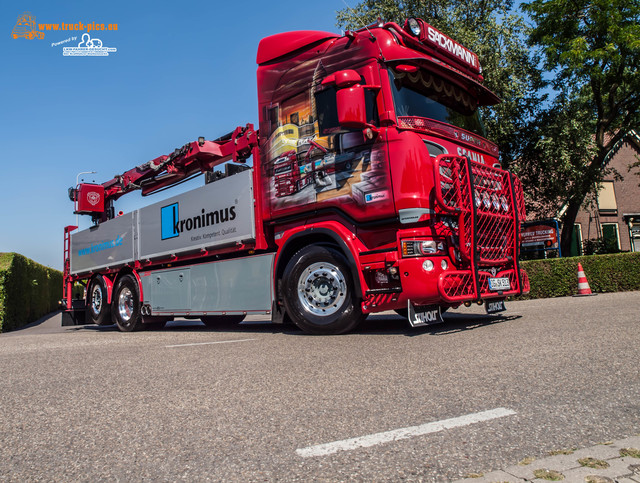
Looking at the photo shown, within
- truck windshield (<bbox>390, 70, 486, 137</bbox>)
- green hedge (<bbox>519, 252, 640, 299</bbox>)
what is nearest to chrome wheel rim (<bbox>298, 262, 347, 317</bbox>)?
truck windshield (<bbox>390, 70, 486, 137</bbox>)

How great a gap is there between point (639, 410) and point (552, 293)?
38.1 ft

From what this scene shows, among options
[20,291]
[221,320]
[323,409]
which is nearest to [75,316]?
[221,320]

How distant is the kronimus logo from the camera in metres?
7.90

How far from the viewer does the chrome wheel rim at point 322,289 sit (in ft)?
20.6

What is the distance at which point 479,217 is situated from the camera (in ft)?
20.1

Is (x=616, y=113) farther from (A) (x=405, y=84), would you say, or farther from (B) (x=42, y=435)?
(B) (x=42, y=435)

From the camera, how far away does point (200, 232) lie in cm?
839

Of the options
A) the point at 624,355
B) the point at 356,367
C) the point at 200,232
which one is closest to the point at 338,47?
the point at 200,232

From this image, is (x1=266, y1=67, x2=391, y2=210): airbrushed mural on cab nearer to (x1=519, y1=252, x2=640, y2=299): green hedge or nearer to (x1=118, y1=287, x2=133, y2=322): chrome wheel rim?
(x1=118, y1=287, x2=133, y2=322): chrome wheel rim

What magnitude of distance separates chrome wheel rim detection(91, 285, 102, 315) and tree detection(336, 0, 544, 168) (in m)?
13.1

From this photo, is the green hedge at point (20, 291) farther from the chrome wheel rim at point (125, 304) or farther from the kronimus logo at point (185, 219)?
the kronimus logo at point (185, 219)

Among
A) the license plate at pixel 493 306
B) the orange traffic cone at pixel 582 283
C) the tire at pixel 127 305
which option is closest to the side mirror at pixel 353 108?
the license plate at pixel 493 306

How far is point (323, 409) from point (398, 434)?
0.61m

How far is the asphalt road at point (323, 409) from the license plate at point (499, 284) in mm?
1148
